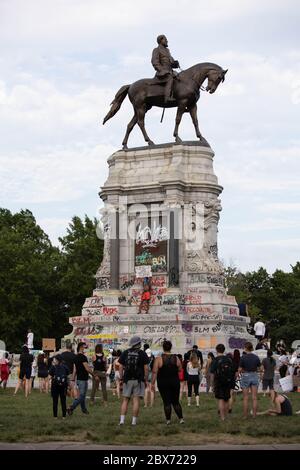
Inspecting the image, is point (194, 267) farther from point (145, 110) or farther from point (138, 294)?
point (145, 110)

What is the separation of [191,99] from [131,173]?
451cm

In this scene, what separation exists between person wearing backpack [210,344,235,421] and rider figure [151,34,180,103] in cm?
2522

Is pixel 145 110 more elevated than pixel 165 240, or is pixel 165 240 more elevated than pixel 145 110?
pixel 145 110

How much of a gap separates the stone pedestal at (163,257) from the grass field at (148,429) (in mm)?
17195

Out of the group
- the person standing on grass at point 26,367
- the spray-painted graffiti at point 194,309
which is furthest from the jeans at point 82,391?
the spray-painted graffiti at point 194,309

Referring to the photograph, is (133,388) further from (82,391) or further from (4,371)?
(4,371)

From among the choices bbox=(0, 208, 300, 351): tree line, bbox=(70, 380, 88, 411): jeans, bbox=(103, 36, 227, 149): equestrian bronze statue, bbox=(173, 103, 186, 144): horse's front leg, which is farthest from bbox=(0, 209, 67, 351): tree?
bbox=(70, 380, 88, 411): jeans

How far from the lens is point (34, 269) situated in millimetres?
73812

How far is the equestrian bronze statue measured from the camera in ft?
155

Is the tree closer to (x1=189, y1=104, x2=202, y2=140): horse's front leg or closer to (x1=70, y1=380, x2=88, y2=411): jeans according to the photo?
(x1=189, y1=104, x2=202, y2=140): horse's front leg

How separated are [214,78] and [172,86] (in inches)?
78.8

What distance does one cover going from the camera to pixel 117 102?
49875 millimetres

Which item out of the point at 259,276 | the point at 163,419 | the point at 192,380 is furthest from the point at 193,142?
the point at 259,276
